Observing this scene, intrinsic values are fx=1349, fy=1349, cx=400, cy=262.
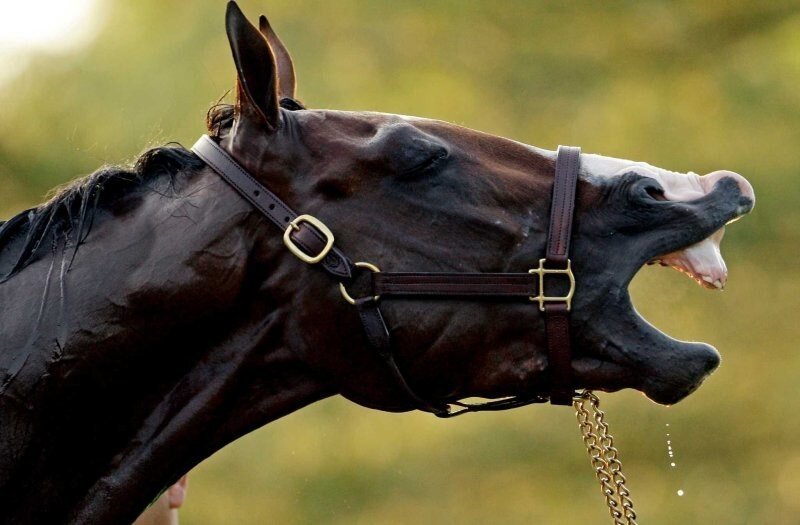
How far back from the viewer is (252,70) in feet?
10.5

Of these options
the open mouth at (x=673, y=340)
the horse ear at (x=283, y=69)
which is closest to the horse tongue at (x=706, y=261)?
the open mouth at (x=673, y=340)

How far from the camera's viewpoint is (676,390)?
313cm

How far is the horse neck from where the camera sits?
10.2 feet

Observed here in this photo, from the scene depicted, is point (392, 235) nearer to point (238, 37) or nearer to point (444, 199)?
point (444, 199)

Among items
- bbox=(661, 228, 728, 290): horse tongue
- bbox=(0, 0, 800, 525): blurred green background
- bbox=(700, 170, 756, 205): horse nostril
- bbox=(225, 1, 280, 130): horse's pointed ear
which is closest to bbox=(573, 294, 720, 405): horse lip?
bbox=(661, 228, 728, 290): horse tongue

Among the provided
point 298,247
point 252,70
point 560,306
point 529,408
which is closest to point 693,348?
point 560,306

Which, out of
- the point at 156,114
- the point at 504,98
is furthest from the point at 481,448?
the point at 156,114

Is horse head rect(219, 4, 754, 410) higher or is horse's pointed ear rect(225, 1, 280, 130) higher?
horse's pointed ear rect(225, 1, 280, 130)

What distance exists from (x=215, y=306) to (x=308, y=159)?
0.43m

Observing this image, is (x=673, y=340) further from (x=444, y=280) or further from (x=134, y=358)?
(x=134, y=358)

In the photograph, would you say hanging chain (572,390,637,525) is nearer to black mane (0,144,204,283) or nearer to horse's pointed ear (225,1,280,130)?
horse's pointed ear (225,1,280,130)

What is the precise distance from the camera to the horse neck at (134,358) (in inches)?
122

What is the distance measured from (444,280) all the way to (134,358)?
0.75m

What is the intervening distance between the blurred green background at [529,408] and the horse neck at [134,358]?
27.4 ft
